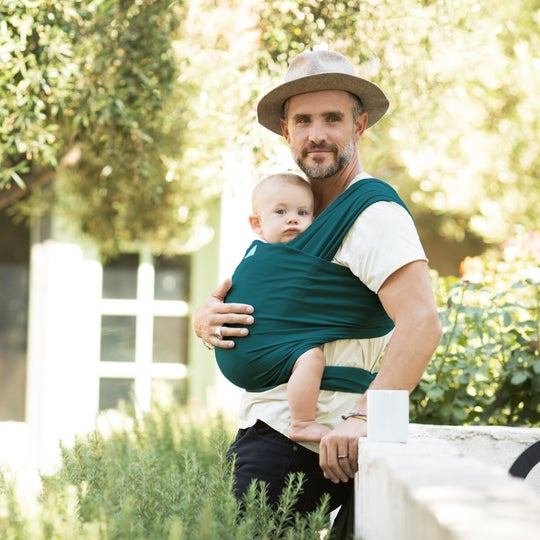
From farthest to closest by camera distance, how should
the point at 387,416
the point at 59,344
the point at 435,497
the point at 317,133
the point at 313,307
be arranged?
the point at 59,344 → the point at 317,133 → the point at 313,307 → the point at 387,416 → the point at 435,497

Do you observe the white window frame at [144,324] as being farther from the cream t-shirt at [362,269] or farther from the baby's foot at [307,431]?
the baby's foot at [307,431]

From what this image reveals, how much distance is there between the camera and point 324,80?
10.4ft

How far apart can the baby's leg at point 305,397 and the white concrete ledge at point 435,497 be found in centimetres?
18

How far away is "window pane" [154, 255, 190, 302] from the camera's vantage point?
8.51m

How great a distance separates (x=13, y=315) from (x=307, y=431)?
5908 mm

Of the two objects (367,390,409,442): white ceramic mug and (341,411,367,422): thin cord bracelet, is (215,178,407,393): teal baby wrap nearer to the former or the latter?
(341,411,367,422): thin cord bracelet

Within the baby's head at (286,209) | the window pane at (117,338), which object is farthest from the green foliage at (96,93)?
the baby's head at (286,209)

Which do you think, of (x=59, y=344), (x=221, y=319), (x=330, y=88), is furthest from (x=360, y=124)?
(x=59, y=344)

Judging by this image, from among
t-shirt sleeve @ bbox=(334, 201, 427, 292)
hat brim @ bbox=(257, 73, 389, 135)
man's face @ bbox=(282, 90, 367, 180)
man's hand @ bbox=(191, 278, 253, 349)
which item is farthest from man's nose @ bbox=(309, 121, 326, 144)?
man's hand @ bbox=(191, 278, 253, 349)

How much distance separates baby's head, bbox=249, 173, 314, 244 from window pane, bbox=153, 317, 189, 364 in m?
5.38

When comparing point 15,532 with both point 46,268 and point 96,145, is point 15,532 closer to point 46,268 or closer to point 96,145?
point 96,145

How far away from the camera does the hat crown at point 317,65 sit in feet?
10.3

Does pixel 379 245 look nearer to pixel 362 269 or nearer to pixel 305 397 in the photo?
pixel 362 269

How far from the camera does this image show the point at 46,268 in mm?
8031
